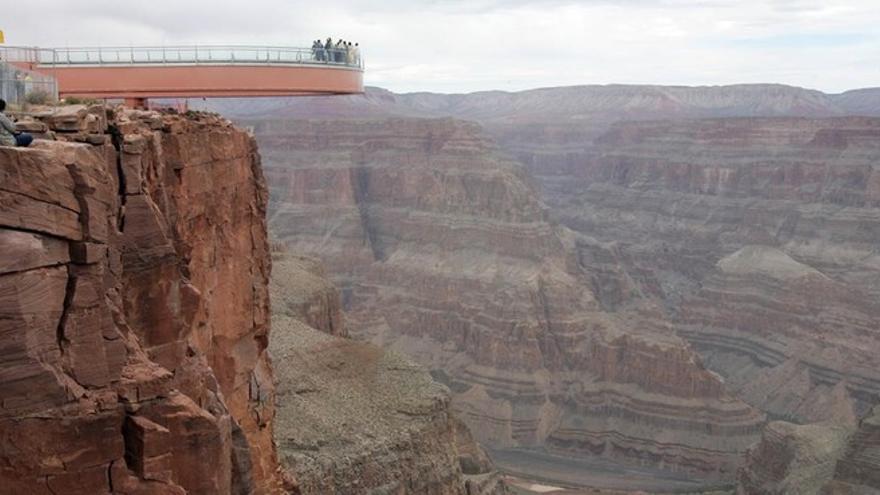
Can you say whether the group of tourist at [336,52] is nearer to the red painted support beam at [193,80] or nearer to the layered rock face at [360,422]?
the red painted support beam at [193,80]

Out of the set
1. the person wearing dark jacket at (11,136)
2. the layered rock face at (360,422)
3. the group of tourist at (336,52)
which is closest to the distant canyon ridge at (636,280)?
the layered rock face at (360,422)

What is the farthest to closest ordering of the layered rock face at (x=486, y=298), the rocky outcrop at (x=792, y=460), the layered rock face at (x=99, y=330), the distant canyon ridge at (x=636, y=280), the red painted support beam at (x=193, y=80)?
1. the layered rock face at (x=486, y=298)
2. the distant canyon ridge at (x=636, y=280)
3. the rocky outcrop at (x=792, y=460)
4. the red painted support beam at (x=193, y=80)
5. the layered rock face at (x=99, y=330)

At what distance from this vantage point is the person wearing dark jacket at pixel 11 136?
436 inches

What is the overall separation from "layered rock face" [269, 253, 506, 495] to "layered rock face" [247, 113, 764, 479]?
27.7m

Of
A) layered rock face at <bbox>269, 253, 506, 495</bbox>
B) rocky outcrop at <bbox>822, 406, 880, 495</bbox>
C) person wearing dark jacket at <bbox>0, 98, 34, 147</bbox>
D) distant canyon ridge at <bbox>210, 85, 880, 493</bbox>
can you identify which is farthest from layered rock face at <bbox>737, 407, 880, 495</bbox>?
person wearing dark jacket at <bbox>0, 98, 34, 147</bbox>

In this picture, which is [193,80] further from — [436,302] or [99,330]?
[436,302]

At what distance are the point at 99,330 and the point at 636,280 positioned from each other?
10088 centimetres

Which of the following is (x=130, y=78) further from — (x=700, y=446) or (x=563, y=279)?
(x=563, y=279)

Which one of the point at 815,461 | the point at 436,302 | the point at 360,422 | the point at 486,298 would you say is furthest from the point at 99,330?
the point at 436,302

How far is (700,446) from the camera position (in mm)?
70875

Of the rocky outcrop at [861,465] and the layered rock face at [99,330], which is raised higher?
the layered rock face at [99,330]

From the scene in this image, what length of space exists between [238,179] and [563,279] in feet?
229

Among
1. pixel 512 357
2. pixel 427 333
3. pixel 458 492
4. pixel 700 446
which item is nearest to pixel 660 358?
pixel 700 446

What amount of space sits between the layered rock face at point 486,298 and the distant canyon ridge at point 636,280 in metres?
A: 0.20
